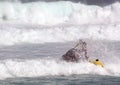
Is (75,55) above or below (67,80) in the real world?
above

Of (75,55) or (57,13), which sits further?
(57,13)

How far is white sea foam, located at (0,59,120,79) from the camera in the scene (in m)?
18.4

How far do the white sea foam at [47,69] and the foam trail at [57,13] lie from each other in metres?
20.6

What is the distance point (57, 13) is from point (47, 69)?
25877mm

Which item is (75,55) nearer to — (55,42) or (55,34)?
(55,42)

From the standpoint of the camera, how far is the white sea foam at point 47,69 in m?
18.4

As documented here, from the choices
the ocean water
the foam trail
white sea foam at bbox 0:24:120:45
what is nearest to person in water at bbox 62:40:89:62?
the ocean water

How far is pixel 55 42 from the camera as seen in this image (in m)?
29.8

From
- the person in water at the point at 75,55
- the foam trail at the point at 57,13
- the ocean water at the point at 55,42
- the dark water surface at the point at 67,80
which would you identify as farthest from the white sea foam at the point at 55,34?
the dark water surface at the point at 67,80

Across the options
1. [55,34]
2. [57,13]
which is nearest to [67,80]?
[55,34]

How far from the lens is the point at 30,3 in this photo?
148 ft

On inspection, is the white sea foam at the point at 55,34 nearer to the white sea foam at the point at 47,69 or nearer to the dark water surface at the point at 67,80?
the white sea foam at the point at 47,69

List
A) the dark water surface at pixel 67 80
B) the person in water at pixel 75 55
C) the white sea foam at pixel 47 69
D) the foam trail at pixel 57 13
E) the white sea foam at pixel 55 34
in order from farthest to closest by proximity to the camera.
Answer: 1. the foam trail at pixel 57 13
2. the white sea foam at pixel 55 34
3. the person in water at pixel 75 55
4. the white sea foam at pixel 47 69
5. the dark water surface at pixel 67 80

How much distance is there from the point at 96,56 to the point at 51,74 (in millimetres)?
4227
